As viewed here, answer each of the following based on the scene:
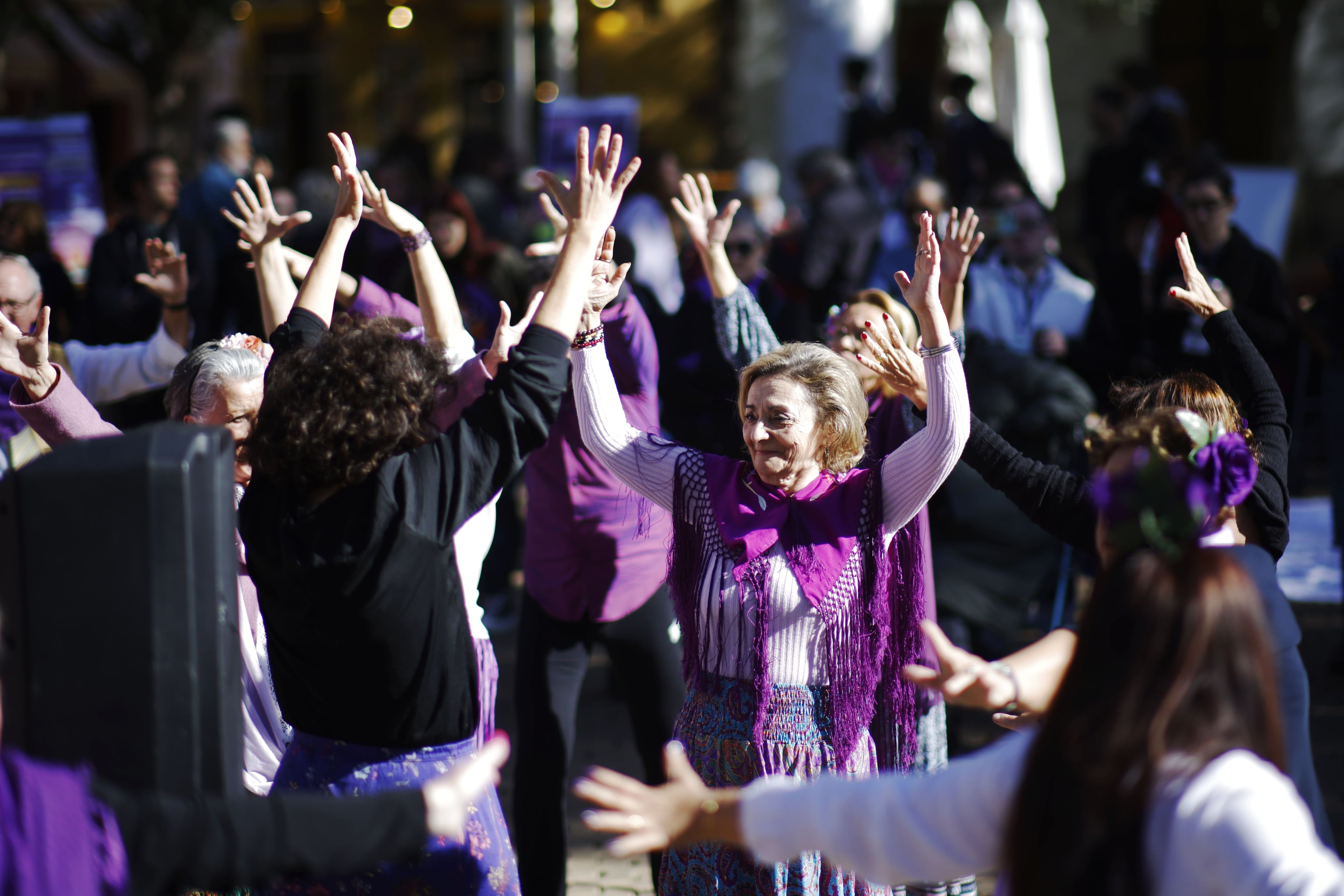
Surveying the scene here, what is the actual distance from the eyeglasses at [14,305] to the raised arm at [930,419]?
2.72 m

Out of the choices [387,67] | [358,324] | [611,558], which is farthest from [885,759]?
[387,67]

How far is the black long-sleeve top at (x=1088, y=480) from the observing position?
9.39 feet

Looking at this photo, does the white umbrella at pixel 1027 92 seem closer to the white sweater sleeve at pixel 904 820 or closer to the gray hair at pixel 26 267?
the gray hair at pixel 26 267

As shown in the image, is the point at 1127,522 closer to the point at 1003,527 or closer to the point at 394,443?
the point at 394,443

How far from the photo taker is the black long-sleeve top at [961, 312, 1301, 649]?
2863 mm

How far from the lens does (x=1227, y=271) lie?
→ 18.7 feet

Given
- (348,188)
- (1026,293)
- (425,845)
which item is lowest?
(425,845)

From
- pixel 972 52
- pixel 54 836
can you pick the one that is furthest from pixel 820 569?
pixel 972 52

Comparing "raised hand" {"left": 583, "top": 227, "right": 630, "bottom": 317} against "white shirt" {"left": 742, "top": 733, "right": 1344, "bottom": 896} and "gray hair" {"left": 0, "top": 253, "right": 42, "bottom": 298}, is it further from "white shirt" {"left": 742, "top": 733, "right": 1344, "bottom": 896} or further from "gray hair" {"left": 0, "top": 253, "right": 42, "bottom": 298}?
"gray hair" {"left": 0, "top": 253, "right": 42, "bottom": 298}

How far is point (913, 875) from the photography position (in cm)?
181

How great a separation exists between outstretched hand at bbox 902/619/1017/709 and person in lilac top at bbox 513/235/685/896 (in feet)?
5.58

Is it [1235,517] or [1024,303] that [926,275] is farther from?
[1024,303]

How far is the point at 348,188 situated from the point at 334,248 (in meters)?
0.17

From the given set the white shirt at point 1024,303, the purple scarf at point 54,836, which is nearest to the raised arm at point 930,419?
the purple scarf at point 54,836
